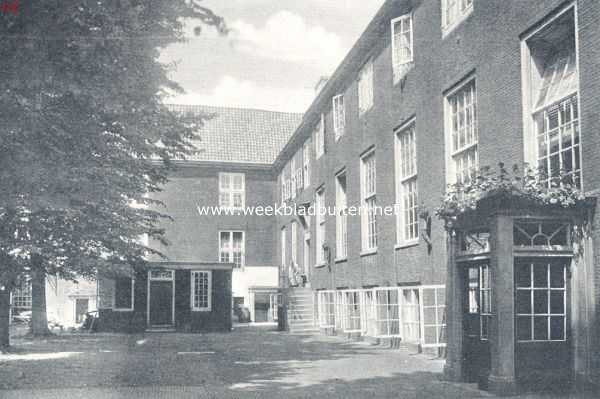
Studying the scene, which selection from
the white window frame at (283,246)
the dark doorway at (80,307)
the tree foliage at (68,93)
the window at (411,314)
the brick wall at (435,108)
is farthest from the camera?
the dark doorway at (80,307)

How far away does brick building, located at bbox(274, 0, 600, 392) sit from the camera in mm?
9492

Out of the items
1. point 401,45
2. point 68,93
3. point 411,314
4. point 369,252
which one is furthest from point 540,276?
point 369,252

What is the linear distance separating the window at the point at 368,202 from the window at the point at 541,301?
11.3m

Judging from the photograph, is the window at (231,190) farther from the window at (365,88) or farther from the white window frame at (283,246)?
the window at (365,88)

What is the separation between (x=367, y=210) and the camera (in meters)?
21.9

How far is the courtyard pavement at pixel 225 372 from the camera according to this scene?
1016 centimetres

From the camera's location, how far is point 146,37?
30.5 ft

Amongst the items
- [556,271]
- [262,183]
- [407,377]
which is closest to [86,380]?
[407,377]

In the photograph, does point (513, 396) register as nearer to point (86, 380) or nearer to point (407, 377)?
point (407, 377)

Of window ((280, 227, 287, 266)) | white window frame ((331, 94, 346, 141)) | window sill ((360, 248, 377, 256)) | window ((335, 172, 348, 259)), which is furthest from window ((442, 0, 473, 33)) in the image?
window ((280, 227, 287, 266))

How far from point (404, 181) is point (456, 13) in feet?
16.1

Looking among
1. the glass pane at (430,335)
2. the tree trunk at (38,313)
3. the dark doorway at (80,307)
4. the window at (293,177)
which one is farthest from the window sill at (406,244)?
the dark doorway at (80,307)

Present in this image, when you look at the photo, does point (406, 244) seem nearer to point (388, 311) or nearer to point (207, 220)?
point (388, 311)

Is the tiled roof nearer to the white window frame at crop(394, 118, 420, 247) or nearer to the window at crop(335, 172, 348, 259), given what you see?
the window at crop(335, 172, 348, 259)
